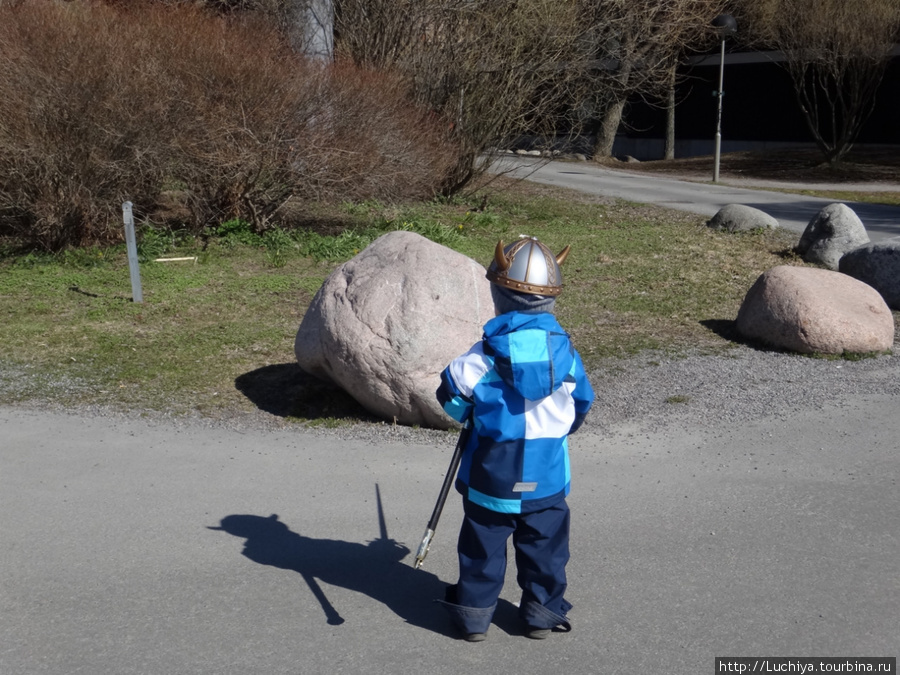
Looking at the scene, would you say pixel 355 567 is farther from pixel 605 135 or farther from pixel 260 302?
pixel 605 135

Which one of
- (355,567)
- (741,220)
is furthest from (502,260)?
(741,220)

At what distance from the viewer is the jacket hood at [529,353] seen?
335cm

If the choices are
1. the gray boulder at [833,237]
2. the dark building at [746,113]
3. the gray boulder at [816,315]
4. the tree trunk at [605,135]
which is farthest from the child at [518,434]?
the tree trunk at [605,135]

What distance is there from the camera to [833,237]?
1155 cm

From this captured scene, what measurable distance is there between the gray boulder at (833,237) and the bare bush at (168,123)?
5156mm

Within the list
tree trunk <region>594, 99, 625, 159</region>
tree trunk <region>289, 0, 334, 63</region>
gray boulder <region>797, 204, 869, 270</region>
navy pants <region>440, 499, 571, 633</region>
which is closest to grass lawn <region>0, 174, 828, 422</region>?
gray boulder <region>797, 204, 869, 270</region>

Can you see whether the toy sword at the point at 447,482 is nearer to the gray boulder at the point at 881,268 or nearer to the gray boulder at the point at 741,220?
the gray boulder at the point at 881,268

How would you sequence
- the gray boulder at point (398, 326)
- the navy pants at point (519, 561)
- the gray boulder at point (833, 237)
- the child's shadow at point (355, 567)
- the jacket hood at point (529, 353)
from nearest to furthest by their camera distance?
the jacket hood at point (529, 353), the navy pants at point (519, 561), the child's shadow at point (355, 567), the gray boulder at point (398, 326), the gray boulder at point (833, 237)

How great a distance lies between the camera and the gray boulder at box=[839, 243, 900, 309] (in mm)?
9148

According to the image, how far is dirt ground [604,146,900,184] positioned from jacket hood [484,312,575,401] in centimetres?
2355

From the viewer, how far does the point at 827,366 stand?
286 inches

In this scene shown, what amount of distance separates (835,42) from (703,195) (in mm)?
9338

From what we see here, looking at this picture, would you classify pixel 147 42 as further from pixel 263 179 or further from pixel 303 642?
pixel 303 642

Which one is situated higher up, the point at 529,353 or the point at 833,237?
the point at 529,353
